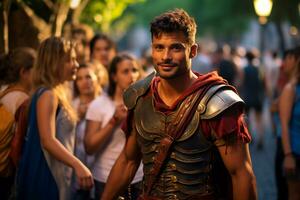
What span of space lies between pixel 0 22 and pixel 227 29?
2110 inches

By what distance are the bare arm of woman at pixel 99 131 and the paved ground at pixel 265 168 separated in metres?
4.20

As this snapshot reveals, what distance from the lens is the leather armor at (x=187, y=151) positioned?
461cm

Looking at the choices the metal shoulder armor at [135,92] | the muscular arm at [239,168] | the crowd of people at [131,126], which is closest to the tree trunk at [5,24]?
the crowd of people at [131,126]

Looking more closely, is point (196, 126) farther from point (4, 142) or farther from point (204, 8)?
point (204, 8)

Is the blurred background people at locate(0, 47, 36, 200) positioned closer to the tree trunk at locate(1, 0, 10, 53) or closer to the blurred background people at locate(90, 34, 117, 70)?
the tree trunk at locate(1, 0, 10, 53)

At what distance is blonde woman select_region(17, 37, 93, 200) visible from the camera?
5.98 metres

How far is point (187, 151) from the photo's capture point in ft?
15.2

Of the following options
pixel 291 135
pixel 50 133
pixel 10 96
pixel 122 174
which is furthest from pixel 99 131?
pixel 291 135

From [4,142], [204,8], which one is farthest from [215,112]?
[204,8]

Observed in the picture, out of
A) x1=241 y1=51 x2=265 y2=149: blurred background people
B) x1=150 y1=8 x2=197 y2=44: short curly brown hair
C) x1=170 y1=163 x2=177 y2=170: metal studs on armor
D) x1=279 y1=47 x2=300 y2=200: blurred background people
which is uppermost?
x1=150 y1=8 x2=197 y2=44: short curly brown hair

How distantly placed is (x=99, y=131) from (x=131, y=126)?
1896 mm

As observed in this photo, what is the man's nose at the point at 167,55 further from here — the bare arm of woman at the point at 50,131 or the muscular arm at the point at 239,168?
the bare arm of woman at the point at 50,131

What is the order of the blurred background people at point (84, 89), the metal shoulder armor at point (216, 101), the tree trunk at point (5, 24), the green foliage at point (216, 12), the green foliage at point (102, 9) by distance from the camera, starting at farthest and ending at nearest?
the green foliage at point (216, 12), the green foliage at point (102, 9), the tree trunk at point (5, 24), the blurred background people at point (84, 89), the metal shoulder armor at point (216, 101)

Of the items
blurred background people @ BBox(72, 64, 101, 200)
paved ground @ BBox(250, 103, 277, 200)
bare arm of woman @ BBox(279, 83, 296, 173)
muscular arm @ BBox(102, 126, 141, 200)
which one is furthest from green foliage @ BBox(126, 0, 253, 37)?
muscular arm @ BBox(102, 126, 141, 200)
